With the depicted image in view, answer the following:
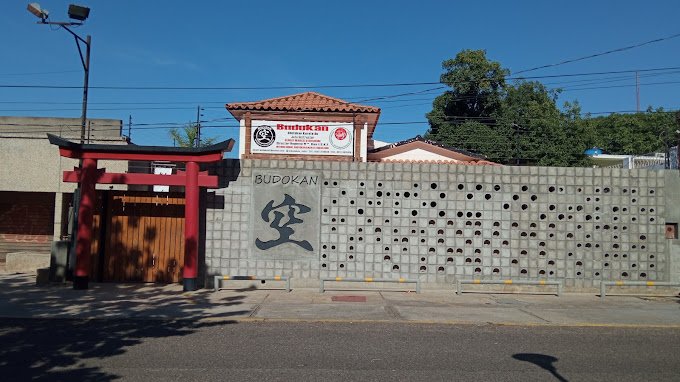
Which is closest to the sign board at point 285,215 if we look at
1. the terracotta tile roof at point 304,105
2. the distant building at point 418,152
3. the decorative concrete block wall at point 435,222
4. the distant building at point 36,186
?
the decorative concrete block wall at point 435,222

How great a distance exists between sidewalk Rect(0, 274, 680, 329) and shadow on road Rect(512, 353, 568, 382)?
7.67 ft

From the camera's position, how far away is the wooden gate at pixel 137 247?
1402 centimetres

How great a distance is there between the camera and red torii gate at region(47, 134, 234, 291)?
12.9 meters

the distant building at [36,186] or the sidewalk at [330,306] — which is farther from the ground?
the distant building at [36,186]

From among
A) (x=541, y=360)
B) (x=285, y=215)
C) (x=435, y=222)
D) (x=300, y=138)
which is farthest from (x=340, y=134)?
(x=541, y=360)

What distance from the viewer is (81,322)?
939cm

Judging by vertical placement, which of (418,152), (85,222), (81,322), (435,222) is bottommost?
(81,322)

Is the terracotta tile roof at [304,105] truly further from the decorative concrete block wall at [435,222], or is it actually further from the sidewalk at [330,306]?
→ the sidewalk at [330,306]

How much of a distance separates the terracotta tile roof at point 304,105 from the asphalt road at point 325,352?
10.6m

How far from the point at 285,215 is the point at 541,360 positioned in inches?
314

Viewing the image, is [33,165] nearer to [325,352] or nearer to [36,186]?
[36,186]

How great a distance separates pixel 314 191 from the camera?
13.9 m

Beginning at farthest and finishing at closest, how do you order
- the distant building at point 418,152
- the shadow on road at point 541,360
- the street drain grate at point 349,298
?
the distant building at point 418,152
the street drain grate at point 349,298
the shadow on road at point 541,360

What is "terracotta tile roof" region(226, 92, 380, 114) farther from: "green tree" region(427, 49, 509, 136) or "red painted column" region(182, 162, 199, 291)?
"green tree" region(427, 49, 509, 136)
